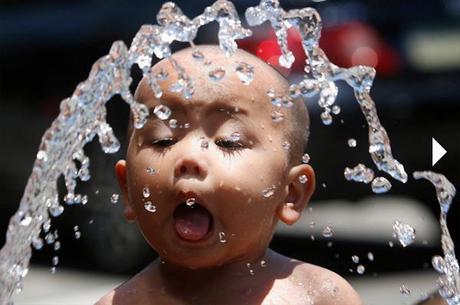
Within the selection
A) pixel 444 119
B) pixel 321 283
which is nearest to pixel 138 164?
pixel 321 283

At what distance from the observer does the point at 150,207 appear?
285 cm

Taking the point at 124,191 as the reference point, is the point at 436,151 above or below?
below

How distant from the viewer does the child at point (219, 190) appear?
111 inches

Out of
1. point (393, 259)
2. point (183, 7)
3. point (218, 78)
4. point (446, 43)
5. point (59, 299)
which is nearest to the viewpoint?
point (218, 78)

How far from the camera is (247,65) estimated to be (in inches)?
117

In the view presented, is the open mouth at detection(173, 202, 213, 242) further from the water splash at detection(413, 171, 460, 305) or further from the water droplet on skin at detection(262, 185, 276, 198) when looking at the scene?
the water splash at detection(413, 171, 460, 305)

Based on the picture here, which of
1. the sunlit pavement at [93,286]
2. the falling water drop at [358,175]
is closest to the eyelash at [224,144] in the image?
the falling water drop at [358,175]

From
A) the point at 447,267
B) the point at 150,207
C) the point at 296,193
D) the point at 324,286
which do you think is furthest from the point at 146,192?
the point at 447,267

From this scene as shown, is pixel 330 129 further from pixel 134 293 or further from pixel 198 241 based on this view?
pixel 198 241

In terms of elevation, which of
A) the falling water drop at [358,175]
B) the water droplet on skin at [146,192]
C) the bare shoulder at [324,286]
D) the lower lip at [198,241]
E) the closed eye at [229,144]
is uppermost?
the closed eye at [229,144]

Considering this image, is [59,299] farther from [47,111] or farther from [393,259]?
[47,111]

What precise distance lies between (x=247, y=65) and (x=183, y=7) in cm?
449

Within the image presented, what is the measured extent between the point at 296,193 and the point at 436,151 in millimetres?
4087

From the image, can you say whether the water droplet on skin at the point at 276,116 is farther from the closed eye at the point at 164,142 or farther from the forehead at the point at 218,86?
the closed eye at the point at 164,142
